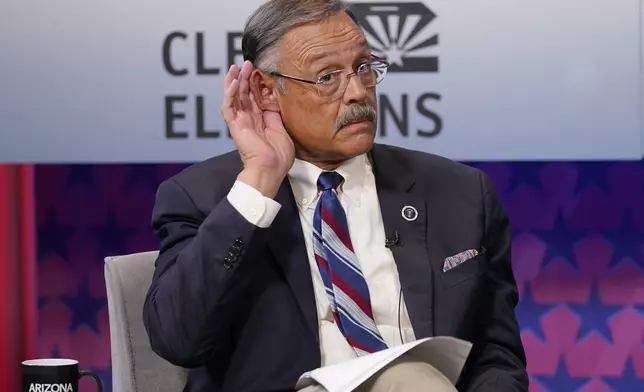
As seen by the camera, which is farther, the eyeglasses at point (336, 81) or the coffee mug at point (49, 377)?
the coffee mug at point (49, 377)

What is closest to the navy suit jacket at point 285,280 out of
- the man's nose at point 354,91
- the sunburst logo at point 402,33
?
the man's nose at point 354,91

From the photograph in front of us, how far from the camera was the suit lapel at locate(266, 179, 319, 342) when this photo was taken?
244cm

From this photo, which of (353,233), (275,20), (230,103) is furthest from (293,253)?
(275,20)

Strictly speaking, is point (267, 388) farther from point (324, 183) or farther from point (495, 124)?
point (495, 124)

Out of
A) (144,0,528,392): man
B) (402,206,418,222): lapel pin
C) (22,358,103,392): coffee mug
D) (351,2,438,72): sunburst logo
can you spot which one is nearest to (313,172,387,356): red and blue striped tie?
(144,0,528,392): man

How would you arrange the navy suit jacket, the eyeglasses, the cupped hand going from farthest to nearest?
1. the eyeglasses
2. the cupped hand
3. the navy suit jacket

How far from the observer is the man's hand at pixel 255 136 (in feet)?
7.96

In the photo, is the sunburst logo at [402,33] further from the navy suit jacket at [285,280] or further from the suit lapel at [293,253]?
the suit lapel at [293,253]

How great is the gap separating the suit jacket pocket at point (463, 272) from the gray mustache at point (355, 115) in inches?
15.7

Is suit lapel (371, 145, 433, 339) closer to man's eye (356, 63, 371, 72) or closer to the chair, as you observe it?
man's eye (356, 63, 371, 72)

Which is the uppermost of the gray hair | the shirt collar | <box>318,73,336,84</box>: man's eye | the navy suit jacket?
the gray hair

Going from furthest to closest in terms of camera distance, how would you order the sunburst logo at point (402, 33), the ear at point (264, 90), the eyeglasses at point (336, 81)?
the sunburst logo at point (402, 33), the ear at point (264, 90), the eyeglasses at point (336, 81)

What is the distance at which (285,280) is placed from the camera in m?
2.46

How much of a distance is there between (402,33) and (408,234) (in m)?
1.11
